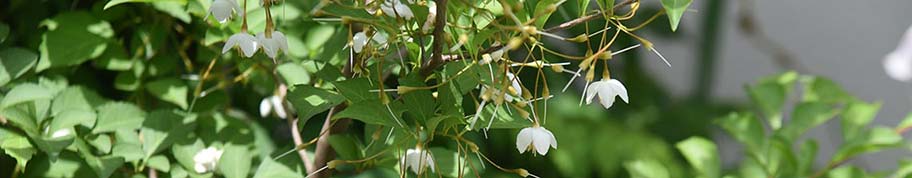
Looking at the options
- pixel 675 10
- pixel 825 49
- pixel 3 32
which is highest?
pixel 675 10

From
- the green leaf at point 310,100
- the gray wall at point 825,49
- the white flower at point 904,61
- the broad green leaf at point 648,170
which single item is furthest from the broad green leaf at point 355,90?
the gray wall at point 825,49

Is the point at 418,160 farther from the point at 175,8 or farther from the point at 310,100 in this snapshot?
the point at 175,8

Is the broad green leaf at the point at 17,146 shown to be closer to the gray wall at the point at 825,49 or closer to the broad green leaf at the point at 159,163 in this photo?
the broad green leaf at the point at 159,163

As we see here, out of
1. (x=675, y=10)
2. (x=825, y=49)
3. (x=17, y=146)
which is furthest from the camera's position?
(x=825, y=49)

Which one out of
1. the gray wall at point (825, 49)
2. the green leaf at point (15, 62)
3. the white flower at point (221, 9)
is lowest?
the gray wall at point (825, 49)

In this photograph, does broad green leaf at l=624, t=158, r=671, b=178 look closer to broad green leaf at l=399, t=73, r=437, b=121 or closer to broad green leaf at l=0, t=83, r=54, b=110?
broad green leaf at l=399, t=73, r=437, b=121

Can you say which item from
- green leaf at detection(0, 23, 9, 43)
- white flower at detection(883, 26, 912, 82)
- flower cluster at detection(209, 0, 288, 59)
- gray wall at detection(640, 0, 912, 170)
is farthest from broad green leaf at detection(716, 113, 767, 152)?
gray wall at detection(640, 0, 912, 170)

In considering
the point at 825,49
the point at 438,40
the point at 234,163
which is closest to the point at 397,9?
the point at 438,40
